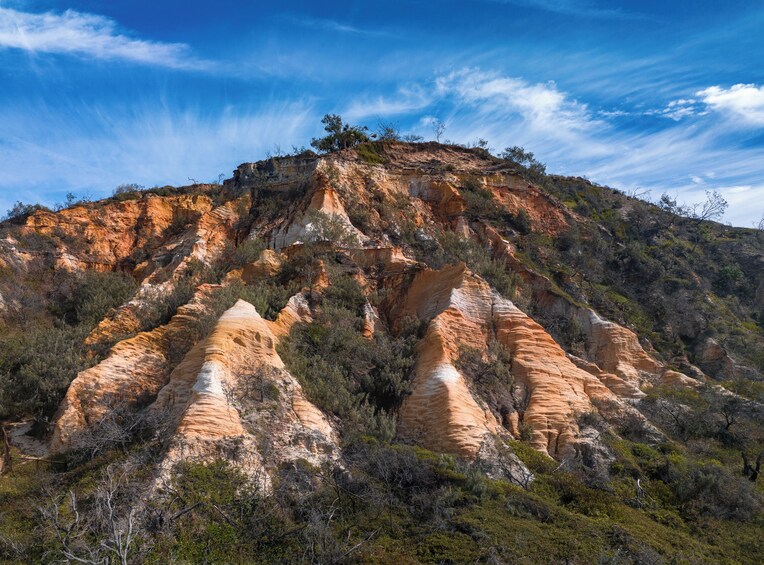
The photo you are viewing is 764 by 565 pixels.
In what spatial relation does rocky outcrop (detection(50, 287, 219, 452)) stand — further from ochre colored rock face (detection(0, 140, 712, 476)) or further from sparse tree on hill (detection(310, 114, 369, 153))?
sparse tree on hill (detection(310, 114, 369, 153))

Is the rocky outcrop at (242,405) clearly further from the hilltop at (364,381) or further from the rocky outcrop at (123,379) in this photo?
the rocky outcrop at (123,379)

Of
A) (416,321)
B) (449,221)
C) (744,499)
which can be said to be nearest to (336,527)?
(416,321)

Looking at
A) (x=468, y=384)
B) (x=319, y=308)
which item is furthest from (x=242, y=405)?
(x=468, y=384)

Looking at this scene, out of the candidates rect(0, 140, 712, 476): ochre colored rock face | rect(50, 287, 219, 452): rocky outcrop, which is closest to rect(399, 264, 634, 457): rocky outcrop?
rect(0, 140, 712, 476): ochre colored rock face

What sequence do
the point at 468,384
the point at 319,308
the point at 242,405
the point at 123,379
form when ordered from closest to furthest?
the point at 242,405, the point at 123,379, the point at 468,384, the point at 319,308

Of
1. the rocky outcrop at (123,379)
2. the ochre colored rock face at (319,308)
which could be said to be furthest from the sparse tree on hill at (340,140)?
the rocky outcrop at (123,379)

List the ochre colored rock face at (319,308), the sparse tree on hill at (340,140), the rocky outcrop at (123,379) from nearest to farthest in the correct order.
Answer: the rocky outcrop at (123,379) < the ochre colored rock face at (319,308) < the sparse tree on hill at (340,140)

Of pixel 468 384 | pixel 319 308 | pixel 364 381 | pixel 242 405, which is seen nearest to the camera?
pixel 242 405

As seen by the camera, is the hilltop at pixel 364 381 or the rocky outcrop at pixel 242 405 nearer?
the hilltop at pixel 364 381

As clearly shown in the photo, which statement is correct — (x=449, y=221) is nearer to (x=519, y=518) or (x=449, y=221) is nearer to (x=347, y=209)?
(x=347, y=209)

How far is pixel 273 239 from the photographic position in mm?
26703

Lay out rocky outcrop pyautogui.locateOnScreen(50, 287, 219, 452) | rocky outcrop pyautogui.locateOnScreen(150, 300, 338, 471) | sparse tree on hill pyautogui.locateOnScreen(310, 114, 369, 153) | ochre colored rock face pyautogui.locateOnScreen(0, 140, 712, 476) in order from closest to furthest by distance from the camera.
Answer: rocky outcrop pyautogui.locateOnScreen(150, 300, 338, 471), rocky outcrop pyautogui.locateOnScreen(50, 287, 219, 452), ochre colored rock face pyautogui.locateOnScreen(0, 140, 712, 476), sparse tree on hill pyautogui.locateOnScreen(310, 114, 369, 153)

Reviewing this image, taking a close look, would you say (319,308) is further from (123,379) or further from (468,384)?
(123,379)

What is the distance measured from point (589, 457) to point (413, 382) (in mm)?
5592
